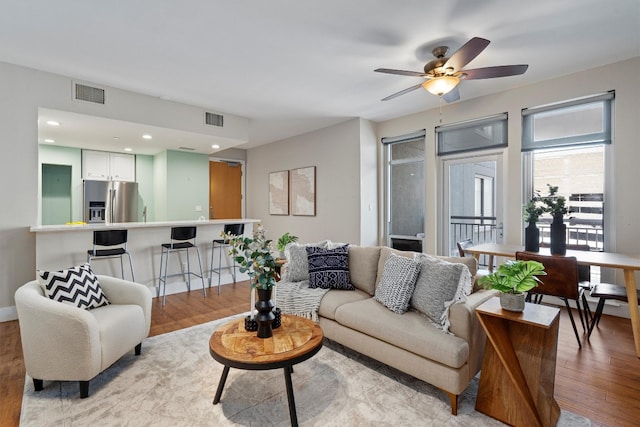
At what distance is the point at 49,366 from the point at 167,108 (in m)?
3.45

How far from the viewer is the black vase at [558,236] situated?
10.1ft

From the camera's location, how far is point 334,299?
106 inches

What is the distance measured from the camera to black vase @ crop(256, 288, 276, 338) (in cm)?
195

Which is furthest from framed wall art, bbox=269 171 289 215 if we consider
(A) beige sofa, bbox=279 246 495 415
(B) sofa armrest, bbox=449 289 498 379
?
(B) sofa armrest, bbox=449 289 498 379

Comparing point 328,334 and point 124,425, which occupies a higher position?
point 328,334

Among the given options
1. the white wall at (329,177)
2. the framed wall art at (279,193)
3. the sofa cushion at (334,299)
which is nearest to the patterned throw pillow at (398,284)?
the sofa cushion at (334,299)

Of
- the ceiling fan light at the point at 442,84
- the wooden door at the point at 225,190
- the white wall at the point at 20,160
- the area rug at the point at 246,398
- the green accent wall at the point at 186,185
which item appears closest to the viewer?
the area rug at the point at 246,398

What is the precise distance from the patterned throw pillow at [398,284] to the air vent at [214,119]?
12.1 feet

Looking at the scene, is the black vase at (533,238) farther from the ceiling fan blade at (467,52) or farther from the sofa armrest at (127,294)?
the sofa armrest at (127,294)

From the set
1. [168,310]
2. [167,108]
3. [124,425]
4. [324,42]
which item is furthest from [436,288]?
[167,108]

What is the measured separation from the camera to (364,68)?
3.40 meters

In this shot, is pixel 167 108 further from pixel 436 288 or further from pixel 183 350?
pixel 436 288

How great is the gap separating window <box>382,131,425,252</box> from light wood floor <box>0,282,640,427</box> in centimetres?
222

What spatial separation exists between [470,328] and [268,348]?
1.27 m
